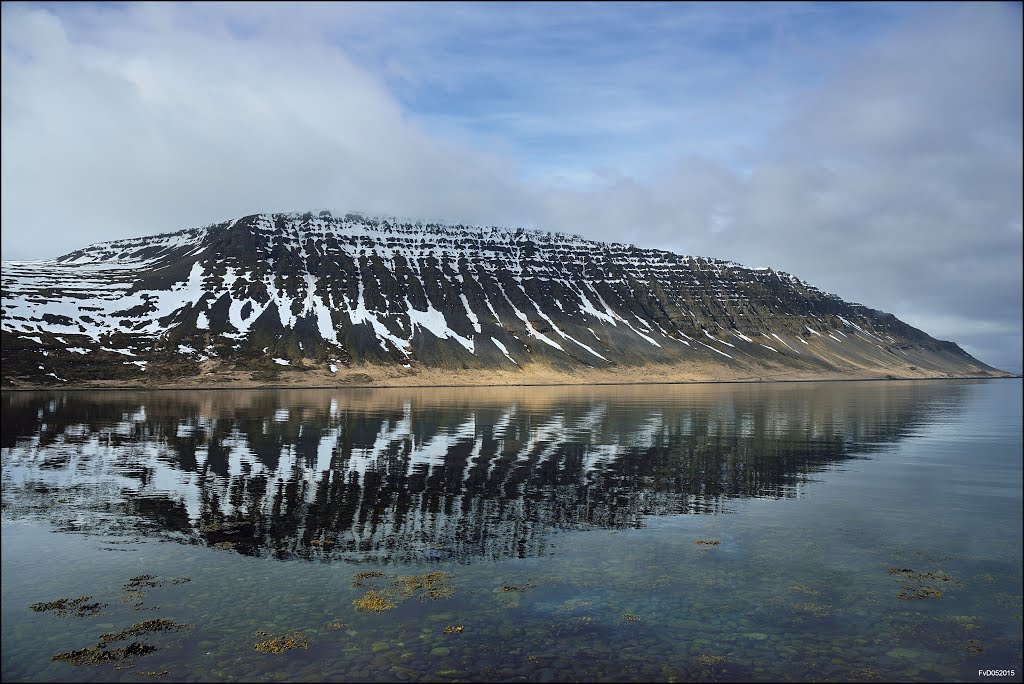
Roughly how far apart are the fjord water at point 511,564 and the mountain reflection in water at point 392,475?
284 millimetres

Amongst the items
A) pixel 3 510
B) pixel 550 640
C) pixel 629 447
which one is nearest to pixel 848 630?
pixel 550 640

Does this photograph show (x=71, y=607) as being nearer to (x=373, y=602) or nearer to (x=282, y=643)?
(x=282, y=643)

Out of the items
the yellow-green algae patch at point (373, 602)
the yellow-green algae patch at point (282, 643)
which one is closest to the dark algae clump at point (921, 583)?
the yellow-green algae patch at point (373, 602)

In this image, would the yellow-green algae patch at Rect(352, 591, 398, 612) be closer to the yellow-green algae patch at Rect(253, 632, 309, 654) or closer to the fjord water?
the fjord water

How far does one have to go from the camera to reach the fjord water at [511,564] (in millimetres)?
17125

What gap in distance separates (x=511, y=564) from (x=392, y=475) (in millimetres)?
20059

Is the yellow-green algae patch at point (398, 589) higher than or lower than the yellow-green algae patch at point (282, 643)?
higher

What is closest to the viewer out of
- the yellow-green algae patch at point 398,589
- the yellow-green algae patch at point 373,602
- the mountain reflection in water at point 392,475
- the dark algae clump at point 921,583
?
the yellow-green algae patch at point 373,602

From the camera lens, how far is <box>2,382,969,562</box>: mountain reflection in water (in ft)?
96.9

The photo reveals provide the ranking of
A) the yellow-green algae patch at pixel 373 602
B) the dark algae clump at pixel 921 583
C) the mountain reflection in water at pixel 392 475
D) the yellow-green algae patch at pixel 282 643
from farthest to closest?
1. the mountain reflection in water at pixel 392 475
2. the dark algae clump at pixel 921 583
3. the yellow-green algae patch at pixel 373 602
4. the yellow-green algae patch at pixel 282 643

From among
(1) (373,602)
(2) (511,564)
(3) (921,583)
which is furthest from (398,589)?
(3) (921,583)

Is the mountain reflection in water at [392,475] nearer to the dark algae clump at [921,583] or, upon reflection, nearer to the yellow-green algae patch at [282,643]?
the yellow-green algae patch at [282,643]

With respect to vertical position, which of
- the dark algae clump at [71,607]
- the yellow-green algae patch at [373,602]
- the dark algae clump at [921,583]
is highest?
the dark algae clump at [921,583]

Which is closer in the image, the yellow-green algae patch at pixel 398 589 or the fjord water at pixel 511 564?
the fjord water at pixel 511 564
